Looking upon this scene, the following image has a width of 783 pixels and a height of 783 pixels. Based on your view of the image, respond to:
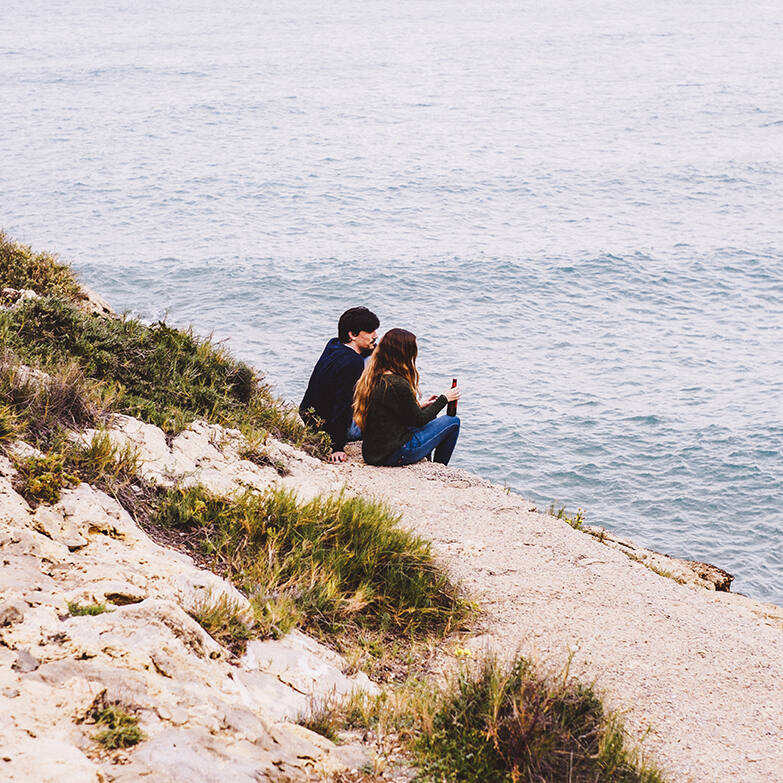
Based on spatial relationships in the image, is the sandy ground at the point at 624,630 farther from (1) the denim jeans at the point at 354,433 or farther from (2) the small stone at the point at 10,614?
(2) the small stone at the point at 10,614

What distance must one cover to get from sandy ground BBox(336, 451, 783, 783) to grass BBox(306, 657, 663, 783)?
0.23m

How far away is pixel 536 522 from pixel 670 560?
3047 mm

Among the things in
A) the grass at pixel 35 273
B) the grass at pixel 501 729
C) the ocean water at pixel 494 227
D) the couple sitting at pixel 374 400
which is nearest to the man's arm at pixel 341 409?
the couple sitting at pixel 374 400

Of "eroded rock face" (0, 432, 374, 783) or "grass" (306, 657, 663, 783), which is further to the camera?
"grass" (306, 657, 663, 783)

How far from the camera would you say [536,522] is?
794 cm

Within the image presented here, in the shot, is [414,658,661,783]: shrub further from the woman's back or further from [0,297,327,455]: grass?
the woman's back

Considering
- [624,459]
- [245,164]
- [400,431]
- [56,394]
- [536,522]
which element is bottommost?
[624,459]

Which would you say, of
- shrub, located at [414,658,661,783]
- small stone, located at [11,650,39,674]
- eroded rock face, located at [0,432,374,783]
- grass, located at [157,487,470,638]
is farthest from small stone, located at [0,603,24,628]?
shrub, located at [414,658,661,783]

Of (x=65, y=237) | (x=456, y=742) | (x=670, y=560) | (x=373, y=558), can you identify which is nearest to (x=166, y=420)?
(x=373, y=558)

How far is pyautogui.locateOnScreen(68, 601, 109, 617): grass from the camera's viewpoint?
158 inches

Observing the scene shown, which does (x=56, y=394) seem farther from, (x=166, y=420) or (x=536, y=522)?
(x=536, y=522)

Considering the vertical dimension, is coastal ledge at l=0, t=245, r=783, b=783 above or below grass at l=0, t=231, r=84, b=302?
below

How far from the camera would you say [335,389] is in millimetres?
9016

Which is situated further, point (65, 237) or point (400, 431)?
point (65, 237)
